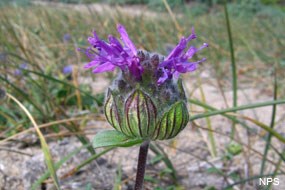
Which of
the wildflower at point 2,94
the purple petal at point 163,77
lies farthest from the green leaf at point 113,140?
the wildflower at point 2,94

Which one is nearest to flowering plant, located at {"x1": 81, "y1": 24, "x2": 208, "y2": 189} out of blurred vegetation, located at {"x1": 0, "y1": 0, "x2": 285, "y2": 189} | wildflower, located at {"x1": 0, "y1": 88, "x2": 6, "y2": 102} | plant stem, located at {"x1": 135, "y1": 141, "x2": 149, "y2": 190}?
plant stem, located at {"x1": 135, "y1": 141, "x2": 149, "y2": 190}

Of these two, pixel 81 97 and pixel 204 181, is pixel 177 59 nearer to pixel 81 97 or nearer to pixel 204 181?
pixel 204 181

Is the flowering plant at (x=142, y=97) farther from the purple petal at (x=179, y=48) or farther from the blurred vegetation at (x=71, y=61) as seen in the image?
the blurred vegetation at (x=71, y=61)

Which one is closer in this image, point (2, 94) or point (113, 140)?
point (113, 140)

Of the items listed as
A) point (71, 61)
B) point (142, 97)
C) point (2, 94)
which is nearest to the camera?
point (142, 97)

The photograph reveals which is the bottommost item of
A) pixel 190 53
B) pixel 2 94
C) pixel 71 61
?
pixel 190 53

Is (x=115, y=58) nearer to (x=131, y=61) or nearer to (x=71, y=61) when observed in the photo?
(x=131, y=61)

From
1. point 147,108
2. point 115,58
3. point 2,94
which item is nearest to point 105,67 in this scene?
point 115,58
